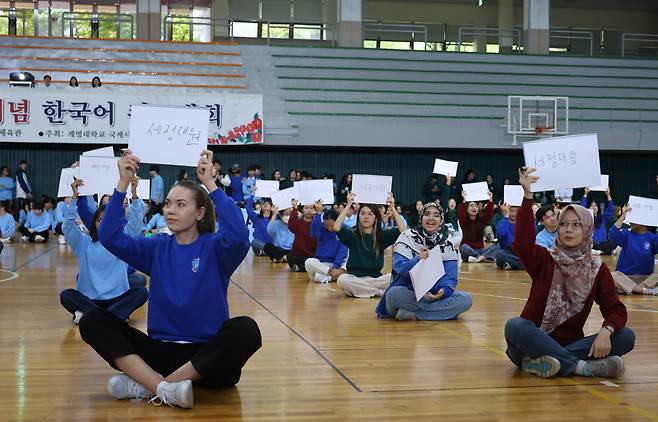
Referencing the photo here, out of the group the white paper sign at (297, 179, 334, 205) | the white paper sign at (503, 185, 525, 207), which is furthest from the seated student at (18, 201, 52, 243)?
the white paper sign at (503, 185, 525, 207)

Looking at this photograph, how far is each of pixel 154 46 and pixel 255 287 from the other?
567 inches

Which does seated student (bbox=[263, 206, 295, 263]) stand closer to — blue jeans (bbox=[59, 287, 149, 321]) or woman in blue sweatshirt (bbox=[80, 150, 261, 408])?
blue jeans (bbox=[59, 287, 149, 321])

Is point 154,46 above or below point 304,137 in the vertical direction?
above

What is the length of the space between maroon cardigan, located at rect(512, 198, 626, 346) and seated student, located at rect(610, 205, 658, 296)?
4898 mm

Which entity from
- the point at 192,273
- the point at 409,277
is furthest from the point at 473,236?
the point at 192,273

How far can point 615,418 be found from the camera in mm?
4039

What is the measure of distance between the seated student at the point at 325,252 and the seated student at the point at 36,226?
951cm

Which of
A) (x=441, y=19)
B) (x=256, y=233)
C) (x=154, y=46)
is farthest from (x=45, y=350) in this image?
(x=441, y=19)

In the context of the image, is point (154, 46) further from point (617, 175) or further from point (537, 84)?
point (617, 175)

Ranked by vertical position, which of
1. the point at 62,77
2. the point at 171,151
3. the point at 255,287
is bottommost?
the point at 255,287

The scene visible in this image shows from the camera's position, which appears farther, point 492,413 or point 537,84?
point 537,84

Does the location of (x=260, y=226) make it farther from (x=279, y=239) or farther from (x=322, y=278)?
(x=322, y=278)

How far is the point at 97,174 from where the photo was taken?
713 cm

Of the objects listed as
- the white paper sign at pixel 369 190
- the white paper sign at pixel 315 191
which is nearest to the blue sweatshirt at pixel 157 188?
the white paper sign at pixel 315 191
